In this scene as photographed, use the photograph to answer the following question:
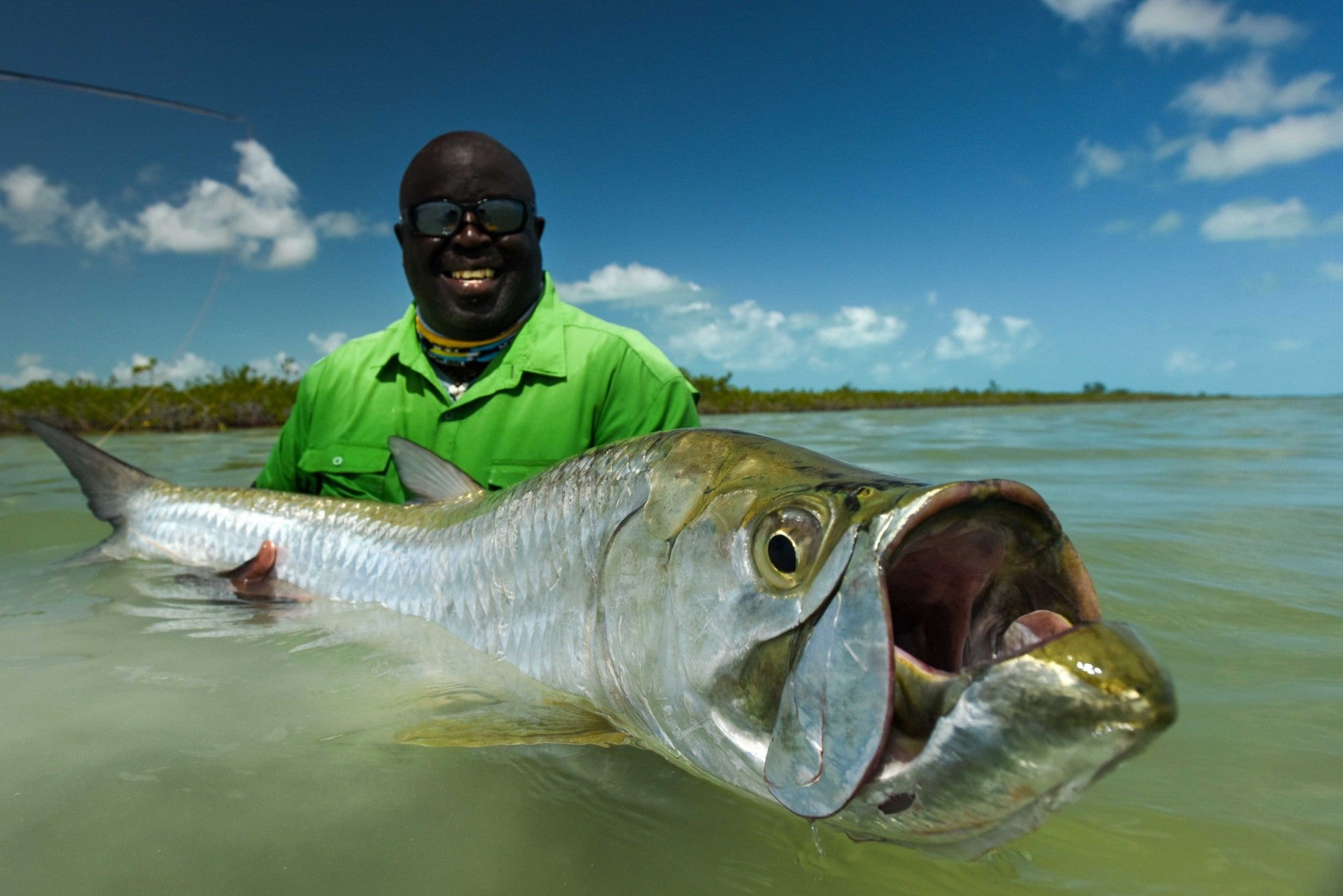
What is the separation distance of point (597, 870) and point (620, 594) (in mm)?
481

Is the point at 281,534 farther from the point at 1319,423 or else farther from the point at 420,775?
the point at 1319,423

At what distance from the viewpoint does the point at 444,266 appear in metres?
3.75

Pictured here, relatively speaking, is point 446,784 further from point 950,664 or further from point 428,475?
point 428,475

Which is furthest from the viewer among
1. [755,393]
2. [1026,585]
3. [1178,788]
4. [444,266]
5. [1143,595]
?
[755,393]

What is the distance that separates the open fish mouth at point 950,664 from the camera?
2.77ft

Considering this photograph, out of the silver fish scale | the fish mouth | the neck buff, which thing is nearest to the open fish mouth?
the fish mouth

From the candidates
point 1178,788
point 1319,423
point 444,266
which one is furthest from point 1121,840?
point 1319,423

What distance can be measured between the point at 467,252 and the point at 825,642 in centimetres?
317

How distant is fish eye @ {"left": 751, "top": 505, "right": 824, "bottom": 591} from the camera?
3.62ft

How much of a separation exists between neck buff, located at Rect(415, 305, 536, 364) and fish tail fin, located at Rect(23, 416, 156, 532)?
1340 mm

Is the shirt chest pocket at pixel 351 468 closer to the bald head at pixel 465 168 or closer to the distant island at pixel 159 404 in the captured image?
the bald head at pixel 465 168

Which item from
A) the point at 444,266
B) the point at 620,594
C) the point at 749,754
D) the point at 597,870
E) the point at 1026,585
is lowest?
the point at 597,870

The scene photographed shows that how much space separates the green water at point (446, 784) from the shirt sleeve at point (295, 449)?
0.97 metres

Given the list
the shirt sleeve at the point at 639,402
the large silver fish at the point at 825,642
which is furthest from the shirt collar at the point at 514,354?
the large silver fish at the point at 825,642
